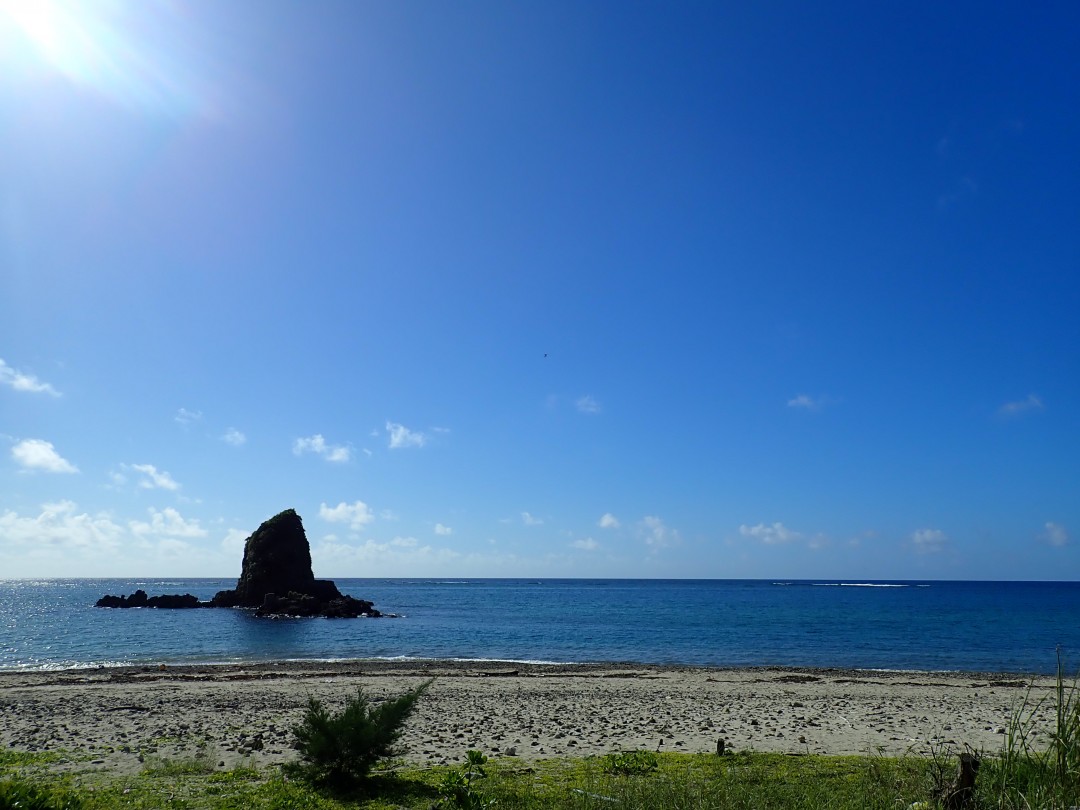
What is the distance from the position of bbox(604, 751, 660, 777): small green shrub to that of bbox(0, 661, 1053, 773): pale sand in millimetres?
2096

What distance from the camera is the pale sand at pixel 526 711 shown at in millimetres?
16688

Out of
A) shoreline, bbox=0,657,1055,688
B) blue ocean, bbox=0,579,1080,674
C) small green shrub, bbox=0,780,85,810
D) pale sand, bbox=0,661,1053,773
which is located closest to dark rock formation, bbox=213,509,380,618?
blue ocean, bbox=0,579,1080,674

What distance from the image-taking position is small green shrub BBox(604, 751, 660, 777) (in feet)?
43.4

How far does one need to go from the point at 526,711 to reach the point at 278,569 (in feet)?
338

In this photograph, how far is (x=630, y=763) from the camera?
13.6 meters

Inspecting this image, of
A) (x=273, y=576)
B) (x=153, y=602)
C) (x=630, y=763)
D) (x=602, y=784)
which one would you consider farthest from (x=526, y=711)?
(x=153, y=602)

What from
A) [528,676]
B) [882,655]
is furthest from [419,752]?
[882,655]

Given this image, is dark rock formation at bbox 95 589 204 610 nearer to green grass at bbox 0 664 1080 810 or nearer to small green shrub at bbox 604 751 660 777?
green grass at bbox 0 664 1080 810

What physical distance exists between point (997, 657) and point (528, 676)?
36.9m

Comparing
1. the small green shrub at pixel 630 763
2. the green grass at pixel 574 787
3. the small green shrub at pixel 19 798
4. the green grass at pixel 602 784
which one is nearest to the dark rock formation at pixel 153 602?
the green grass at pixel 602 784

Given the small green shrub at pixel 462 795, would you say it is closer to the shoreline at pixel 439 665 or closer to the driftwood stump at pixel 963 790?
the driftwood stump at pixel 963 790

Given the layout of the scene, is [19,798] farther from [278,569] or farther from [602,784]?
[278,569]

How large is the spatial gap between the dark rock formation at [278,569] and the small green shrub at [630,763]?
314 feet

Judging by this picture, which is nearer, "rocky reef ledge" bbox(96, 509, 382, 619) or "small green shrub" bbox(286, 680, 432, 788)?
"small green shrub" bbox(286, 680, 432, 788)
